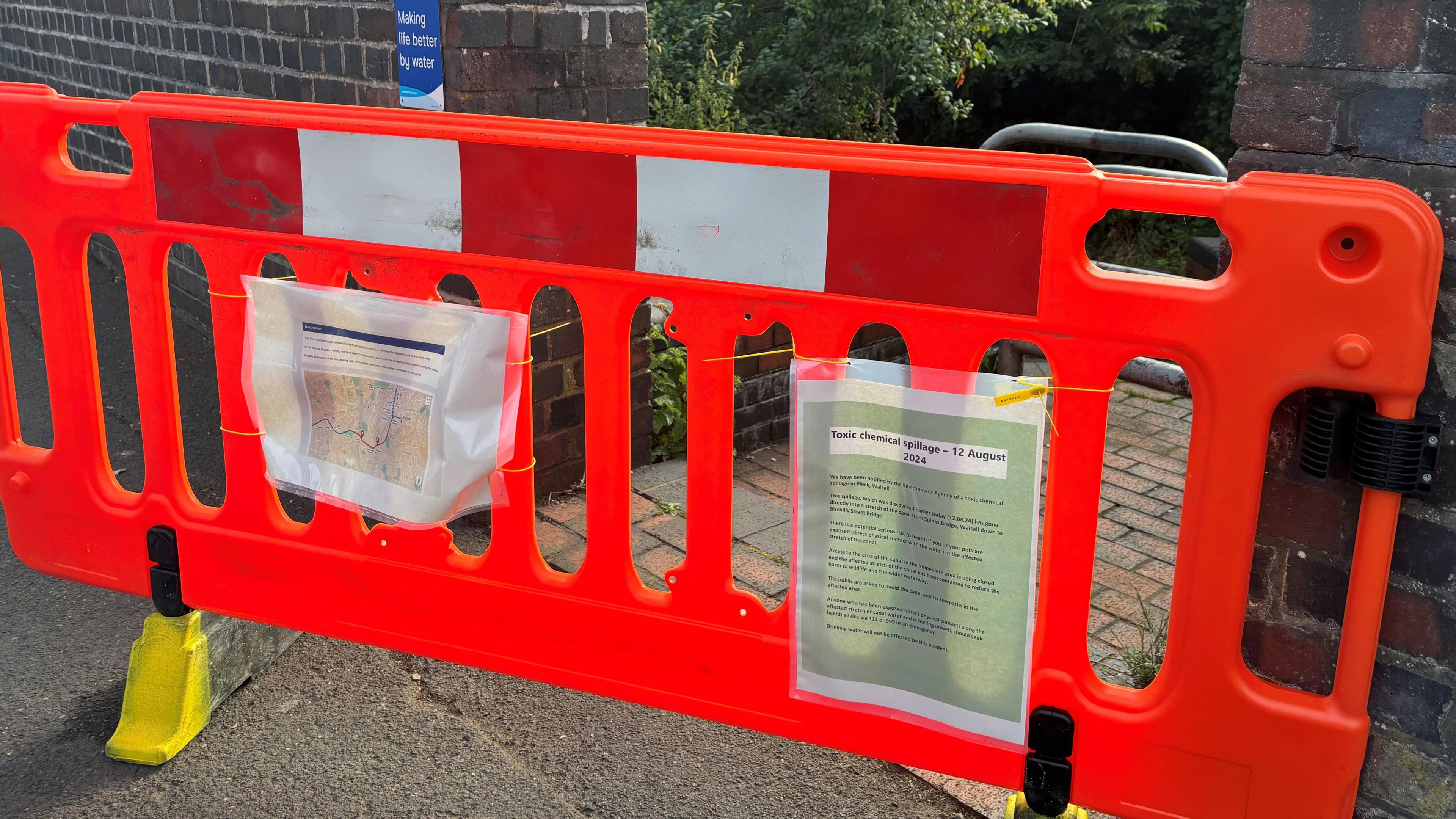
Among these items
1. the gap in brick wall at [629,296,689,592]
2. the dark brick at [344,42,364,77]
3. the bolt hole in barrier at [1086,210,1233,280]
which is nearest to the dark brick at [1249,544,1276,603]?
the gap in brick wall at [629,296,689,592]

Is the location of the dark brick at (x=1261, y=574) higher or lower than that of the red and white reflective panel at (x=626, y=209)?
lower

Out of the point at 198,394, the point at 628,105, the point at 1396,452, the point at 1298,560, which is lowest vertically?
the point at 198,394

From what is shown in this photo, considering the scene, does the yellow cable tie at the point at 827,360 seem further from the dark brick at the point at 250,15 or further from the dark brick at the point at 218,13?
the dark brick at the point at 218,13

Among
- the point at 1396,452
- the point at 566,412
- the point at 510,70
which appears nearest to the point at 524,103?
the point at 510,70

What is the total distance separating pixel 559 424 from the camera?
4.18m

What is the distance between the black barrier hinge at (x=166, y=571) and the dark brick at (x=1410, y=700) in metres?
2.55

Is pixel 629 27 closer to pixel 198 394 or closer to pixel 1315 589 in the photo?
pixel 198 394

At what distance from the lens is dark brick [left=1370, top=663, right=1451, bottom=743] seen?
83.4 inches

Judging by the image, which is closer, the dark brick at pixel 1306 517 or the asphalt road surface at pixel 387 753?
the dark brick at pixel 1306 517

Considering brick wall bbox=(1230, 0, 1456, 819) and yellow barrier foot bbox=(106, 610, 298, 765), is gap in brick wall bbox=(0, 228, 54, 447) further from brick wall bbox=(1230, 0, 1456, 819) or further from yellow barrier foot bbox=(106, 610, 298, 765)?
brick wall bbox=(1230, 0, 1456, 819)

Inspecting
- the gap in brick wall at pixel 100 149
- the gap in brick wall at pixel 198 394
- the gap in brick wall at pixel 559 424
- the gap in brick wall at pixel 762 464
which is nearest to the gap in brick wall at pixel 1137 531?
the gap in brick wall at pixel 762 464

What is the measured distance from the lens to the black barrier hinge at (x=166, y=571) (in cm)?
284

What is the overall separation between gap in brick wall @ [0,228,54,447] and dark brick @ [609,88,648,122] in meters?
1.95

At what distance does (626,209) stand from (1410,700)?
1.68m
